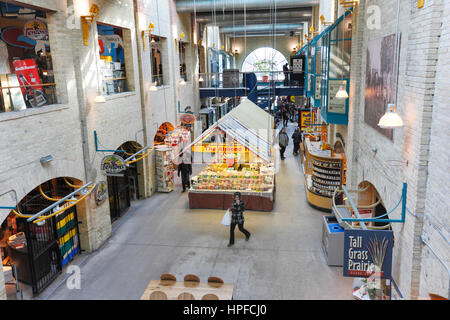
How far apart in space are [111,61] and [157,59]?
5219mm

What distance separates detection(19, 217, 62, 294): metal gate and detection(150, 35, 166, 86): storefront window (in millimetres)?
9555

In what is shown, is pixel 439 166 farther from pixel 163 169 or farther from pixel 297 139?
pixel 297 139

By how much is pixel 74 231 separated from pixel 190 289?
16.1 ft

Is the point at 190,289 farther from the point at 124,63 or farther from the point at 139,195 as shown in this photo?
the point at 124,63

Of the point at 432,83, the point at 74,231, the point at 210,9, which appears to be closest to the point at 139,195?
the point at 74,231

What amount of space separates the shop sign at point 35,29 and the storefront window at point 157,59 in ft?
26.1

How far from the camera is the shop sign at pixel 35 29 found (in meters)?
8.89

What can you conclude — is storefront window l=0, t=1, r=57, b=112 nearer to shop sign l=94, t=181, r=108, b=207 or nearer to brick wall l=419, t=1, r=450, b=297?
shop sign l=94, t=181, r=108, b=207

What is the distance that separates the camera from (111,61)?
43.8 feet

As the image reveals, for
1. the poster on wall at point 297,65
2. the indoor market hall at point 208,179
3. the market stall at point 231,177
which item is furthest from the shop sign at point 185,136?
the poster on wall at point 297,65

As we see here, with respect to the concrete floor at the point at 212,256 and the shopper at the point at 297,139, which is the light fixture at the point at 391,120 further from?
the shopper at the point at 297,139

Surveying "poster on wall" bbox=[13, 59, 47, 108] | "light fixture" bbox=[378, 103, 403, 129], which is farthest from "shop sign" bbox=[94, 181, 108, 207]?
"light fixture" bbox=[378, 103, 403, 129]

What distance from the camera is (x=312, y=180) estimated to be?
13734 millimetres

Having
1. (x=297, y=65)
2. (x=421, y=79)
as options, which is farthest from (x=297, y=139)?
(x=421, y=79)
